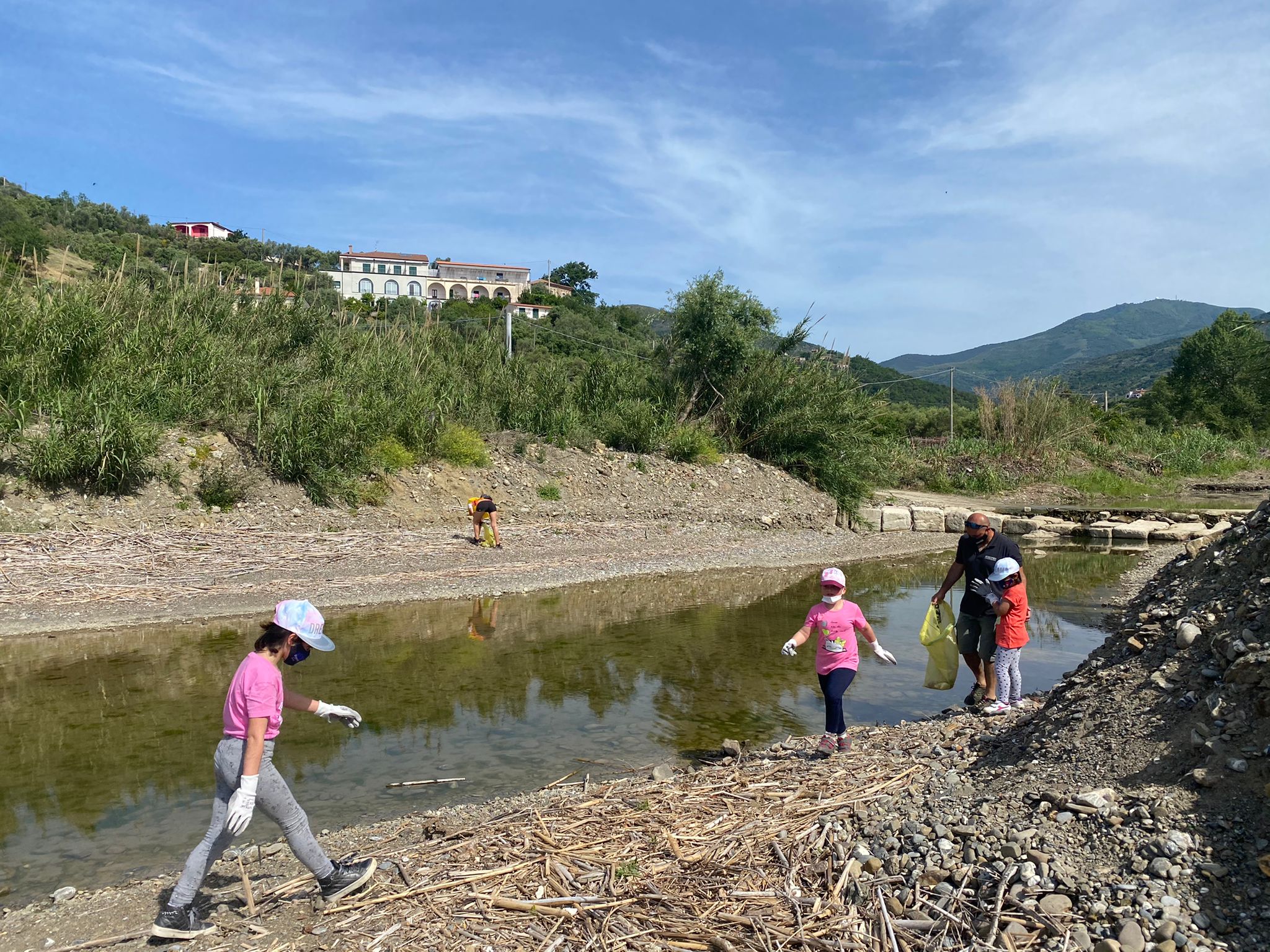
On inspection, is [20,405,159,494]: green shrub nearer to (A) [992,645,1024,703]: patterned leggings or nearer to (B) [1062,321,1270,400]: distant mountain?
(A) [992,645,1024,703]: patterned leggings

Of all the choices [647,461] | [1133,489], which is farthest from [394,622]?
[1133,489]

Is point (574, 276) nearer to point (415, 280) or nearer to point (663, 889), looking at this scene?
point (415, 280)

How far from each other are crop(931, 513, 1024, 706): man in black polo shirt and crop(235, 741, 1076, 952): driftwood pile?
279 centimetres

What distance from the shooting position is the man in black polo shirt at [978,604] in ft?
25.4

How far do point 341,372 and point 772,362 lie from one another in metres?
13.3

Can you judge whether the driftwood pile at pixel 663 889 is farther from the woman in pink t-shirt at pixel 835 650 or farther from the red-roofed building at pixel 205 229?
the red-roofed building at pixel 205 229

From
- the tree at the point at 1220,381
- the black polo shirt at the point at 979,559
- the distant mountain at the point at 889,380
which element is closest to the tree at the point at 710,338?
the distant mountain at the point at 889,380

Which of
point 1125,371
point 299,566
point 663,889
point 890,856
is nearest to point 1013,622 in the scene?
point 890,856

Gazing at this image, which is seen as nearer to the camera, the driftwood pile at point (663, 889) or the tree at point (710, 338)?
the driftwood pile at point (663, 889)

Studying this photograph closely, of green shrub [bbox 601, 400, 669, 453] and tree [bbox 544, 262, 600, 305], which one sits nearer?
green shrub [bbox 601, 400, 669, 453]

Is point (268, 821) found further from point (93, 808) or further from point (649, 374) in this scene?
point (649, 374)

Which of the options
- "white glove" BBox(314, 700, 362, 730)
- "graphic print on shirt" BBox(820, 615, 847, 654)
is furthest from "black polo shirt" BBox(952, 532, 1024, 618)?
"white glove" BBox(314, 700, 362, 730)

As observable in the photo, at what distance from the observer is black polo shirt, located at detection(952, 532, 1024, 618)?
7691 mm

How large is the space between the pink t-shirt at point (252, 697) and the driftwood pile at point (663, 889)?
3.28ft
